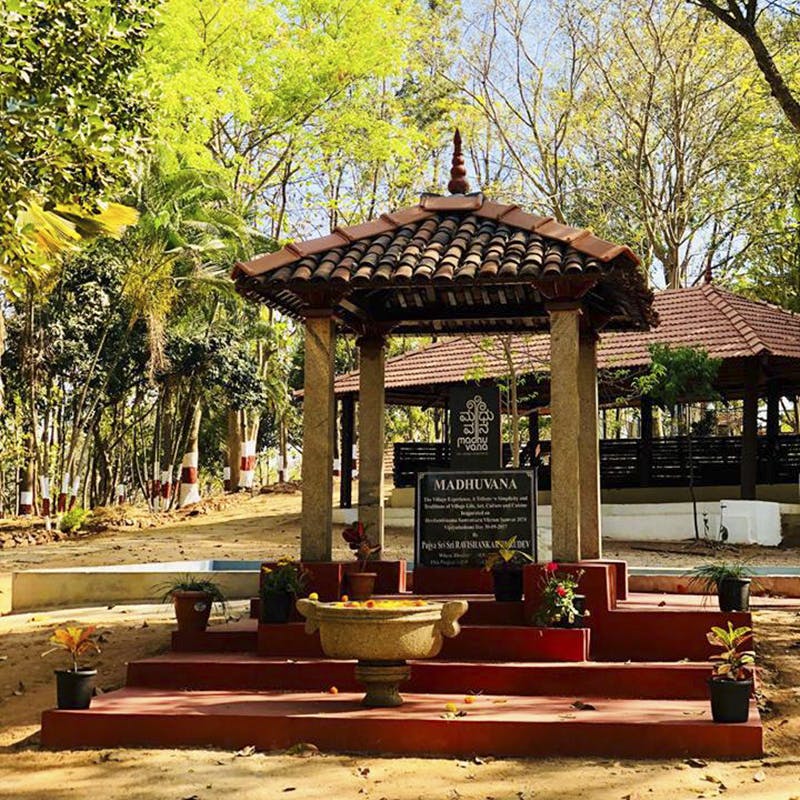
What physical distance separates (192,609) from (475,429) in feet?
9.82

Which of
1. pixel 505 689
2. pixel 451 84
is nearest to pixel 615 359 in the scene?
pixel 451 84

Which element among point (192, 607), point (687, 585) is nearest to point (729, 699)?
point (192, 607)

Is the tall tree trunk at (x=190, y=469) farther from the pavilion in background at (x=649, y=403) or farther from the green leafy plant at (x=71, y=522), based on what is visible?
the green leafy plant at (x=71, y=522)

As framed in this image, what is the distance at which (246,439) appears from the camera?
3008 centimetres

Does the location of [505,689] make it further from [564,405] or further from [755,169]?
[755,169]

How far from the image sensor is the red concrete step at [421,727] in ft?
23.3

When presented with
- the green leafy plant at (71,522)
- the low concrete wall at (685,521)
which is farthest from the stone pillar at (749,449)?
the green leafy plant at (71,522)

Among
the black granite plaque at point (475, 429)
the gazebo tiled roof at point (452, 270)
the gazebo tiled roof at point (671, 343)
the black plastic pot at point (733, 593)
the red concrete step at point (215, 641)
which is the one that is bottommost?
the red concrete step at point (215, 641)

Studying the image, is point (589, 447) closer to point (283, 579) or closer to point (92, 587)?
point (283, 579)

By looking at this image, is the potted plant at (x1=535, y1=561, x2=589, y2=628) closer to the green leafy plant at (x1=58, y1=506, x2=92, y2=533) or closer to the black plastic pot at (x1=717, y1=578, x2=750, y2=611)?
the black plastic pot at (x1=717, y1=578, x2=750, y2=611)

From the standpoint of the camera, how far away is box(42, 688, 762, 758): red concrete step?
711 centimetres

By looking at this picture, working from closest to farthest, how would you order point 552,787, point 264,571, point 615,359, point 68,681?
1. point 552,787
2. point 68,681
3. point 264,571
4. point 615,359

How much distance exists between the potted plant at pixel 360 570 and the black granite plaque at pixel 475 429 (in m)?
1.07

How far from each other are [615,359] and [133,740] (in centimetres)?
1491
